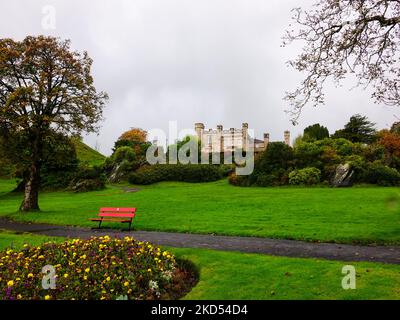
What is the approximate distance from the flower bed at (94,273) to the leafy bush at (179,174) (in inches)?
1365

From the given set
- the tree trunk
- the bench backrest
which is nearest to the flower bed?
the bench backrest

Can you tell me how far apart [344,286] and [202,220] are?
1090 cm

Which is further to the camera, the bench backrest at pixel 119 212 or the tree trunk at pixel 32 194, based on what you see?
the tree trunk at pixel 32 194

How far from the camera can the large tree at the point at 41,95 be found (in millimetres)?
23938

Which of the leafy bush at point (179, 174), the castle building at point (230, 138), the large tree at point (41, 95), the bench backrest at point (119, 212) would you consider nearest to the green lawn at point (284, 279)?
the bench backrest at point (119, 212)

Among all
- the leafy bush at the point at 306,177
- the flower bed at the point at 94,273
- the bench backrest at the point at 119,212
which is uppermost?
the leafy bush at the point at 306,177

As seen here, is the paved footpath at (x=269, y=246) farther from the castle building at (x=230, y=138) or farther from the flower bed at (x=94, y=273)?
the castle building at (x=230, y=138)

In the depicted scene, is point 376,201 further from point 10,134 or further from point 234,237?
point 10,134

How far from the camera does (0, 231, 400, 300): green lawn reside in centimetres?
788

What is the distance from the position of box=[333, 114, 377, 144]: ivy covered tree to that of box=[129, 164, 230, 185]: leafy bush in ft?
84.2
